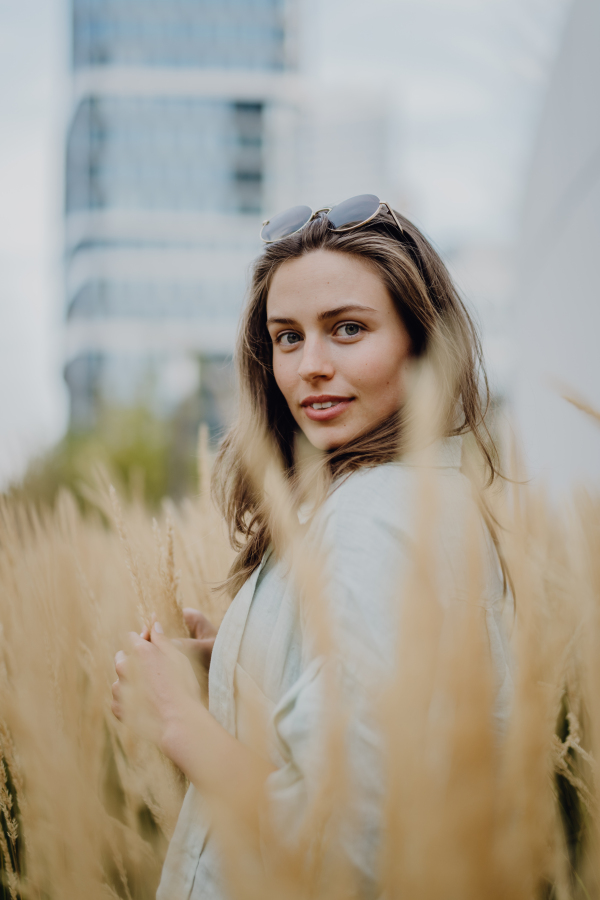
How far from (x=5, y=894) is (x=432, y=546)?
0.86 meters

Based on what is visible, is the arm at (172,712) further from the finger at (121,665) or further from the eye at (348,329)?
the eye at (348,329)

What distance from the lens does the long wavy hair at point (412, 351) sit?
0.80m

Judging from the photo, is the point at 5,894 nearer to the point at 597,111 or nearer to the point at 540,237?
the point at 597,111

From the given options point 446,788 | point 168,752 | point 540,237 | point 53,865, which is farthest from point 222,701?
point 540,237

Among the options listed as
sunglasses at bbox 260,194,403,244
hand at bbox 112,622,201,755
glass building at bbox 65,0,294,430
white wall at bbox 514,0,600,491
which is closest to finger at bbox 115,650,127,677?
hand at bbox 112,622,201,755

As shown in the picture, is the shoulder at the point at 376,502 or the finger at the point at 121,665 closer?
the shoulder at the point at 376,502

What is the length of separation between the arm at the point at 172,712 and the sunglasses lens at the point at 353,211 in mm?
602

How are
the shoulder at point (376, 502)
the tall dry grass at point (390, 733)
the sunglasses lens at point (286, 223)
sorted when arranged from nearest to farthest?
the tall dry grass at point (390, 733) < the shoulder at point (376, 502) < the sunglasses lens at point (286, 223)

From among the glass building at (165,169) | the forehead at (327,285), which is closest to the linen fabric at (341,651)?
the forehead at (327,285)

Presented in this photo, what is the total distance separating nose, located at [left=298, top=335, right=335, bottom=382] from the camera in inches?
30.2

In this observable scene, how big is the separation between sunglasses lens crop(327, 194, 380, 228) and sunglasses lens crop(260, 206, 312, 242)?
5cm

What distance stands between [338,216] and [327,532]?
1.65ft

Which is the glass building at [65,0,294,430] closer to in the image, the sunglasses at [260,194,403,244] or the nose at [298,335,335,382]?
the sunglasses at [260,194,403,244]

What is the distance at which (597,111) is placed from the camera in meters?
1.91
